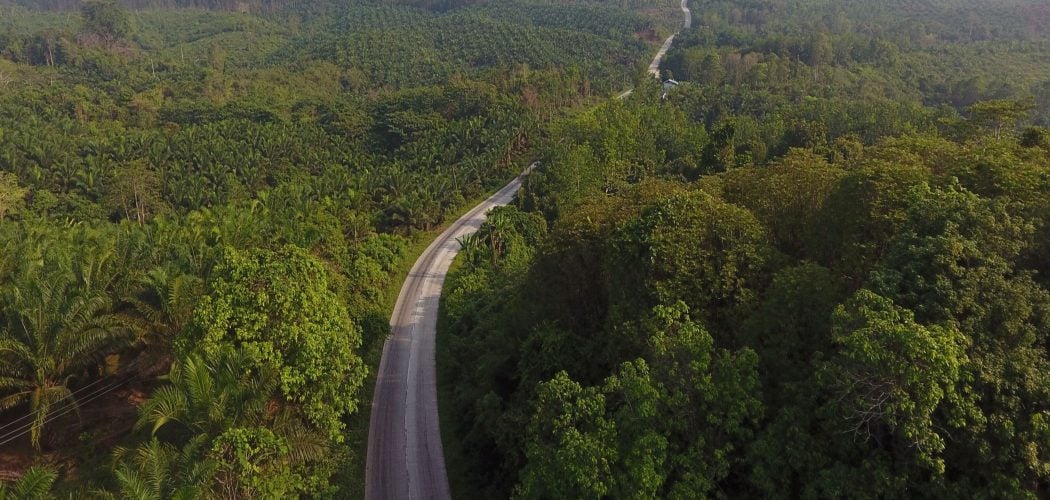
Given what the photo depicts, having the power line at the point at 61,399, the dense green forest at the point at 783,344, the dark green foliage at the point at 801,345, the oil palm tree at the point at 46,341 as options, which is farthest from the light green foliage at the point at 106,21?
the dark green foliage at the point at 801,345

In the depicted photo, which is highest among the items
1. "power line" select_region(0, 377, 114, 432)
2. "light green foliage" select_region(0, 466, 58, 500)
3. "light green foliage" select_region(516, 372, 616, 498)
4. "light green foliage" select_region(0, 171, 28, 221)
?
"light green foliage" select_region(516, 372, 616, 498)

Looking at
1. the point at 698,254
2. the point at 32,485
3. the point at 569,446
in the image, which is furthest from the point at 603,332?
the point at 32,485

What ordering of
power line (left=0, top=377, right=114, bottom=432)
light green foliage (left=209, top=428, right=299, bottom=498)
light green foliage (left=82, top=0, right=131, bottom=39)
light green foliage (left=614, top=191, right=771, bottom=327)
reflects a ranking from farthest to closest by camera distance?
light green foliage (left=82, top=0, right=131, bottom=39), power line (left=0, top=377, right=114, bottom=432), light green foliage (left=614, top=191, right=771, bottom=327), light green foliage (left=209, top=428, right=299, bottom=498)

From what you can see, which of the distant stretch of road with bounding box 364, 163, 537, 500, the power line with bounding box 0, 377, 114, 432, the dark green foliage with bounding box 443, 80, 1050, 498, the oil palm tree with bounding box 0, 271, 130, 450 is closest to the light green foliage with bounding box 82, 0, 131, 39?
the distant stretch of road with bounding box 364, 163, 537, 500

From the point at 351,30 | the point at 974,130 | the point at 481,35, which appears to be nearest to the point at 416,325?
the point at 974,130

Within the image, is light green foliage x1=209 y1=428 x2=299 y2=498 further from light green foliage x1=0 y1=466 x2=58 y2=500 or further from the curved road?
the curved road

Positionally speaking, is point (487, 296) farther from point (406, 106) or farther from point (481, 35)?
point (481, 35)

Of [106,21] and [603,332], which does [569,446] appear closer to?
[603,332]
